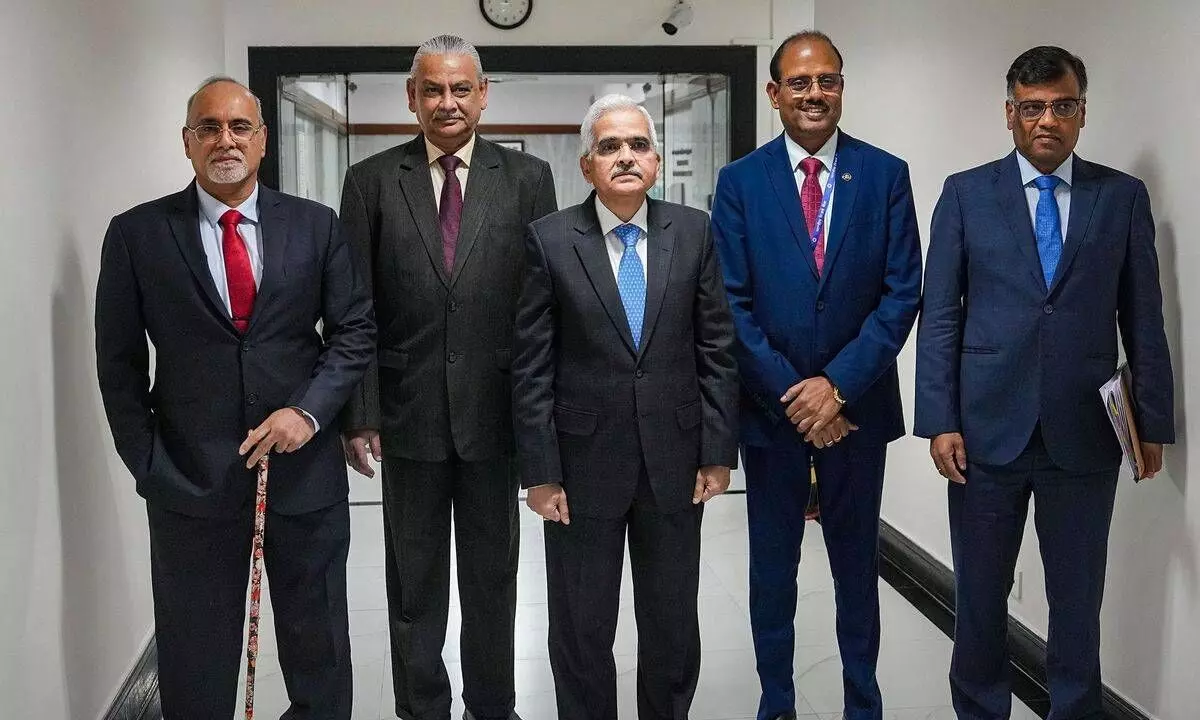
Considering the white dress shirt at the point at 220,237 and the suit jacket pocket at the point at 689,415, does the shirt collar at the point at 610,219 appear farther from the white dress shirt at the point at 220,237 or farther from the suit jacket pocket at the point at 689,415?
the white dress shirt at the point at 220,237

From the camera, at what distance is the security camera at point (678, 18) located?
6051 millimetres

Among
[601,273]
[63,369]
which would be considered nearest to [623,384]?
[601,273]

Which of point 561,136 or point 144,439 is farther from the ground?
point 561,136

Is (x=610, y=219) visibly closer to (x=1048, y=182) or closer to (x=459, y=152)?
(x=459, y=152)

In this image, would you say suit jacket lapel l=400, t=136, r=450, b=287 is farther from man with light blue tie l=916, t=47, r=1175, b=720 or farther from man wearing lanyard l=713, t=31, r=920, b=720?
man with light blue tie l=916, t=47, r=1175, b=720

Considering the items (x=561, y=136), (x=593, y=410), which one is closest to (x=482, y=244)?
(x=593, y=410)

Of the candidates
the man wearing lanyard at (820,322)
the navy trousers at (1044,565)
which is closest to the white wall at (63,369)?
the man wearing lanyard at (820,322)

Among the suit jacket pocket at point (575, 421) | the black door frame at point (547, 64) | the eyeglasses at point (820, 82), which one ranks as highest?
the black door frame at point (547, 64)

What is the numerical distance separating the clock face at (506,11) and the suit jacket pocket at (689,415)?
4.00m

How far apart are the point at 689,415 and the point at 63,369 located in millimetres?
1536

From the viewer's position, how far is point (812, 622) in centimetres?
420

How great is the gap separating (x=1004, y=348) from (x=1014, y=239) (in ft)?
0.88

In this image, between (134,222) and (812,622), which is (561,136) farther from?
(134,222)

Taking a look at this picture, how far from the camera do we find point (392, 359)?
288 cm
